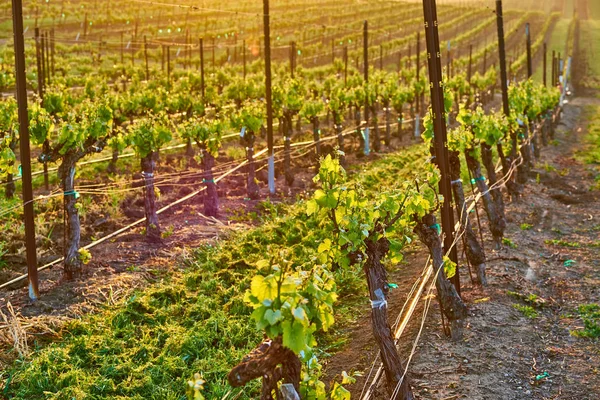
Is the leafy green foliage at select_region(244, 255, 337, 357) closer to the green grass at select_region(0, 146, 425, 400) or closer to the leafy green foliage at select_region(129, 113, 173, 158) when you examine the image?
the green grass at select_region(0, 146, 425, 400)

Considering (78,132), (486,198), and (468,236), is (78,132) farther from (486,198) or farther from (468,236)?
(486,198)

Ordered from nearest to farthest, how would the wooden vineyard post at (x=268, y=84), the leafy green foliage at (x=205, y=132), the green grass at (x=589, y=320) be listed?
the green grass at (x=589, y=320) < the leafy green foliage at (x=205, y=132) < the wooden vineyard post at (x=268, y=84)

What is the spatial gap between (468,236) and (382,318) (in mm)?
4540

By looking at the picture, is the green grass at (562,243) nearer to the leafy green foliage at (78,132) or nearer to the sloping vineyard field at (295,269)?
the sloping vineyard field at (295,269)

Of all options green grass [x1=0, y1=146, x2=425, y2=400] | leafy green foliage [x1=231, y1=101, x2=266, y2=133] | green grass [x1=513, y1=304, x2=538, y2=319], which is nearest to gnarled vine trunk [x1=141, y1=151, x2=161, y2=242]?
green grass [x1=0, y1=146, x2=425, y2=400]

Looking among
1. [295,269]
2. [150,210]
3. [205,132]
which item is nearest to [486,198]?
[150,210]

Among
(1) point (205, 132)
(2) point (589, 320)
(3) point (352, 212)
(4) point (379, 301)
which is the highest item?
(1) point (205, 132)

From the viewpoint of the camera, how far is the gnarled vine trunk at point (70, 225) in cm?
1244

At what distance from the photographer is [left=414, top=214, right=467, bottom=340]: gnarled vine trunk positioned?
961 centimetres

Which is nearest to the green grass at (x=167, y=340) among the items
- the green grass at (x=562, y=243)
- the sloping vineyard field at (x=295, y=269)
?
the sloping vineyard field at (x=295, y=269)

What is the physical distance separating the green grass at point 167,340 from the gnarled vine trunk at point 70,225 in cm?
158

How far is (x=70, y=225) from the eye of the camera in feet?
41.4

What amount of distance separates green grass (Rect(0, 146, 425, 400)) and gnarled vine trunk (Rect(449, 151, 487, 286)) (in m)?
1.85

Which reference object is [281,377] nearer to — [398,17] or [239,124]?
[239,124]
